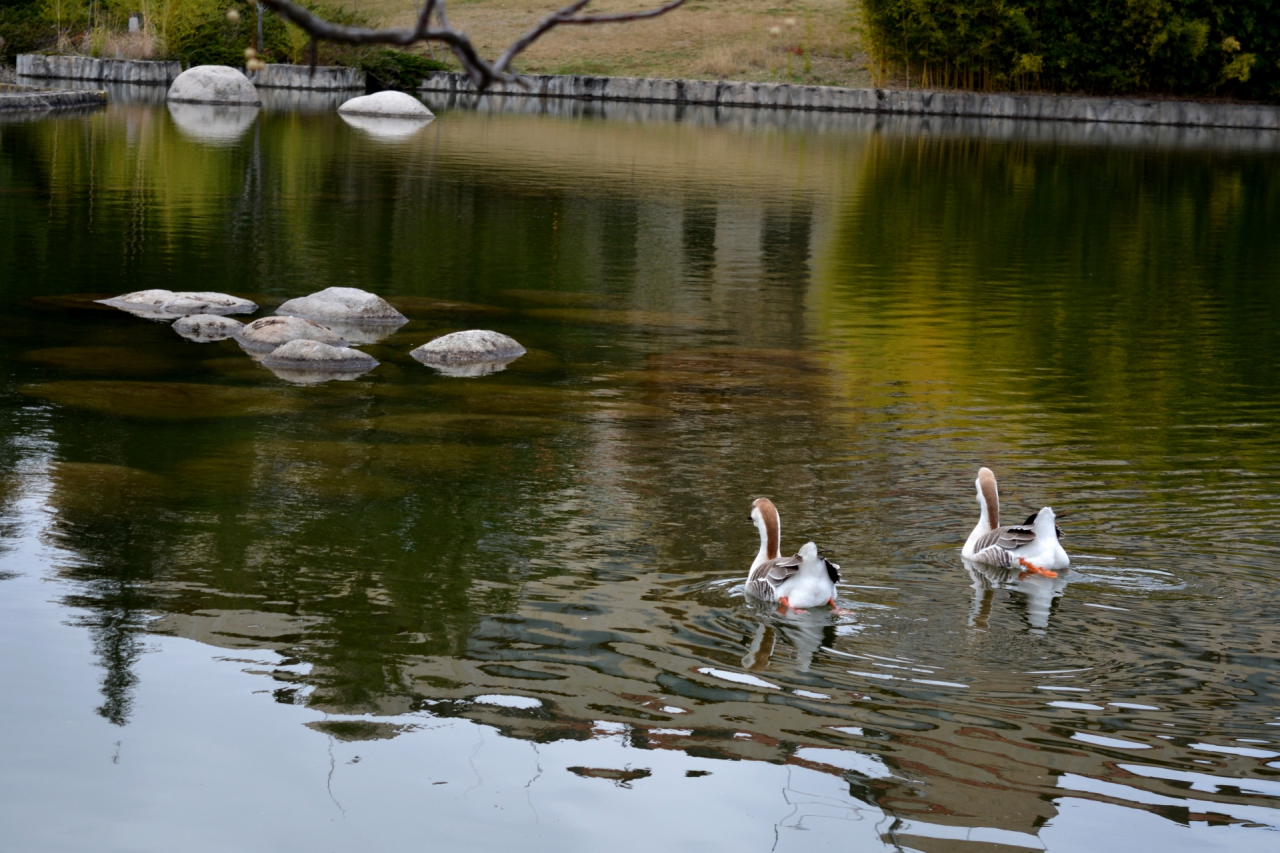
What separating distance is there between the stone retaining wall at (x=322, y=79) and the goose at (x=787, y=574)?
4665 cm

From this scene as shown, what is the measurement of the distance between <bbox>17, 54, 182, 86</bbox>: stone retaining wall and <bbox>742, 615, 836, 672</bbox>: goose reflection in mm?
47620

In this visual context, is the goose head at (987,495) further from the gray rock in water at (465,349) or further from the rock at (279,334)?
the rock at (279,334)

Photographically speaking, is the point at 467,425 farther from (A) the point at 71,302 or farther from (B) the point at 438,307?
(A) the point at 71,302

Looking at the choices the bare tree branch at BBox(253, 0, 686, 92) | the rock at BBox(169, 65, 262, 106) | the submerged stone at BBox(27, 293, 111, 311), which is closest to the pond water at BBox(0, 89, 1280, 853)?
the submerged stone at BBox(27, 293, 111, 311)

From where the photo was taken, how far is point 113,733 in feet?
19.7

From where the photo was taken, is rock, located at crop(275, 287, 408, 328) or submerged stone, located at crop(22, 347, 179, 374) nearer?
submerged stone, located at crop(22, 347, 179, 374)

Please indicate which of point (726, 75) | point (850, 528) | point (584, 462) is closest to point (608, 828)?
point (850, 528)

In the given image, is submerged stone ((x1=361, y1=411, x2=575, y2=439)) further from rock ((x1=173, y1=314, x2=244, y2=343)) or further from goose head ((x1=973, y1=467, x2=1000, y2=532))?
goose head ((x1=973, y1=467, x2=1000, y2=532))

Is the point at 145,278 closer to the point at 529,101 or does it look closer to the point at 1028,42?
the point at 529,101

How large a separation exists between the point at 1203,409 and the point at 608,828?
9.01 m

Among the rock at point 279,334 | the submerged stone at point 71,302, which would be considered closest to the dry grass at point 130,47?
the submerged stone at point 71,302

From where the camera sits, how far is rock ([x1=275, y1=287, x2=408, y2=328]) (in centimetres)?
1503

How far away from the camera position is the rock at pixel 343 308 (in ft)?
49.3

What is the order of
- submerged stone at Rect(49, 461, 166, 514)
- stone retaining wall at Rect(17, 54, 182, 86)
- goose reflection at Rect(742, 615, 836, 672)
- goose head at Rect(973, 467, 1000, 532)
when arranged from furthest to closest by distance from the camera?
1. stone retaining wall at Rect(17, 54, 182, 86)
2. submerged stone at Rect(49, 461, 166, 514)
3. goose head at Rect(973, 467, 1000, 532)
4. goose reflection at Rect(742, 615, 836, 672)
